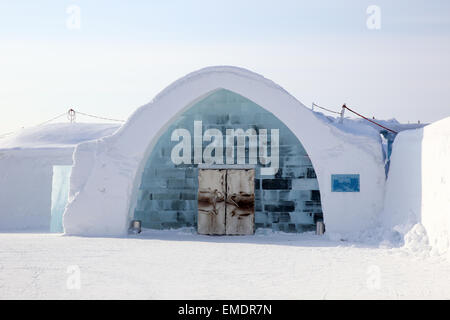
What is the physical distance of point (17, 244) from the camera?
10492 mm

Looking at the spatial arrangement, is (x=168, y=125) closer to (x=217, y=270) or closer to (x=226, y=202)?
(x=226, y=202)

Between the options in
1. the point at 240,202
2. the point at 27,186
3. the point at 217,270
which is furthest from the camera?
the point at 27,186

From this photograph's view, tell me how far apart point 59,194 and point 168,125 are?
6.90 m

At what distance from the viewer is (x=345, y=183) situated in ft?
37.4

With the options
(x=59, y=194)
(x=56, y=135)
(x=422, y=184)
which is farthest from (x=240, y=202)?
(x=56, y=135)

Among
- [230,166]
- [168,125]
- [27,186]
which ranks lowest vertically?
[27,186]

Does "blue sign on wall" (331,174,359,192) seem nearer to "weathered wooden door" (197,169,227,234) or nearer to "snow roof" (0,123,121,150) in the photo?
"weathered wooden door" (197,169,227,234)

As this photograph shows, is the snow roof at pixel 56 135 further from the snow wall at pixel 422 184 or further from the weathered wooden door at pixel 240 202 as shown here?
the snow wall at pixel 422 184

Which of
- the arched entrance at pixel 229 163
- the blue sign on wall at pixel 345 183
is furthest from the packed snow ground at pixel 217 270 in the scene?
the arched entrance at pixel 229 163

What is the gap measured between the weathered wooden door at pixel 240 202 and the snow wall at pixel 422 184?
9.23 ft

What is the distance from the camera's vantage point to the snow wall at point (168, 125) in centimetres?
1135

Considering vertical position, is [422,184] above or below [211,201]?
above

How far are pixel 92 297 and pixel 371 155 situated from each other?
7.41m
